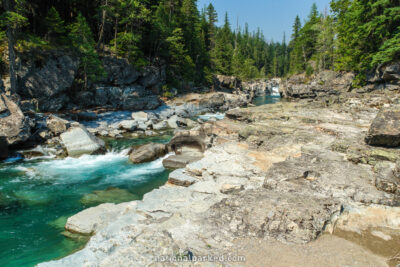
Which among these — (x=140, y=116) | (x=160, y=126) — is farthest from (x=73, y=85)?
(x=160, y=126)

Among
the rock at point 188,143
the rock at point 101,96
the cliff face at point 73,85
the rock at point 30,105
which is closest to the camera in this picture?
the rock at point 188,143

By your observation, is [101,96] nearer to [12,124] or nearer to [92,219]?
[12,124]

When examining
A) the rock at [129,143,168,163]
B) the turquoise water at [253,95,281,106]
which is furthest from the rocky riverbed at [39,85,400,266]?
the turquoise water at [253,95,281,106]

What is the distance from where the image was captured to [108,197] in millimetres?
9852

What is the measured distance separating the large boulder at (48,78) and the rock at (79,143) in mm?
8079

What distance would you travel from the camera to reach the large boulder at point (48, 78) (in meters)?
20.9

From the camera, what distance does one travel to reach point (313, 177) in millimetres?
7418

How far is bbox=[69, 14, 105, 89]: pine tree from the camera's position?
24014 millimetres

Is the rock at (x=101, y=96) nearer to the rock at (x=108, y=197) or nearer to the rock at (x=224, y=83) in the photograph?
the rock at (x=108, y=197)

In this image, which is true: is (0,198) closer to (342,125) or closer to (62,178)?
(62,178)

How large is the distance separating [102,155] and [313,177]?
13286mm

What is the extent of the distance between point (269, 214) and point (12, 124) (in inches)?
656

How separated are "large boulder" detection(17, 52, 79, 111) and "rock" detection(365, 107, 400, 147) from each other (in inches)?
986

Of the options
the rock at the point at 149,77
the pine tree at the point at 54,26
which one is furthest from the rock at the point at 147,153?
the rock at the point at 149,77
